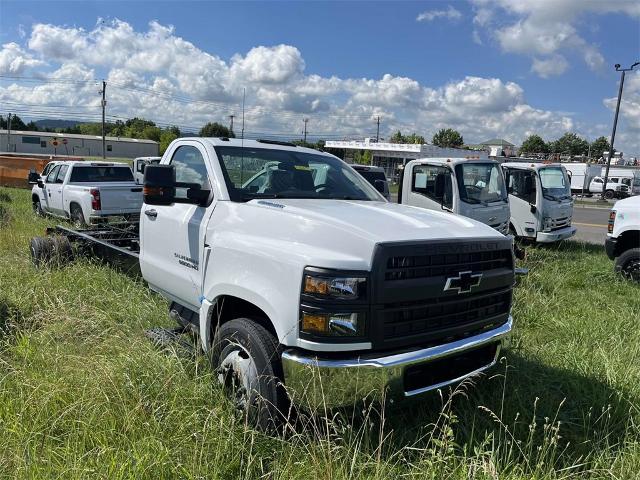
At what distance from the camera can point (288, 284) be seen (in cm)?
275

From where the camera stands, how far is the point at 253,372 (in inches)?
117

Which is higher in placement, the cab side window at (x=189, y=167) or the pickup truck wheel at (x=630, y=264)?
the cab side window at (x=189, y=167)

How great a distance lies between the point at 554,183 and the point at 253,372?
10.6 meters

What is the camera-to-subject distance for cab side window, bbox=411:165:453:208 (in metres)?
8.71

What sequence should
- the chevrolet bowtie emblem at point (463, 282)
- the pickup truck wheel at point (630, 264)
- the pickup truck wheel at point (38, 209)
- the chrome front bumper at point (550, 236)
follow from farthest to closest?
the pickup truck wheel at point (38, 209)
the chrome front bumper at point (550, 236)
the pickup truck wheel at point (630, 264)
the chevrolet bowtie emblem at point (463, 282)

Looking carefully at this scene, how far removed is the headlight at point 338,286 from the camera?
2.63m

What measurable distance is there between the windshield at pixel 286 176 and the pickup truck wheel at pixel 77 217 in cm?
888

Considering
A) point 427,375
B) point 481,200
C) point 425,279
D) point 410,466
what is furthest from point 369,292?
point 481,200

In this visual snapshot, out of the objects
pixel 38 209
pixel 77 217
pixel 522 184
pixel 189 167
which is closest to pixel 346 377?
pixel 189 167

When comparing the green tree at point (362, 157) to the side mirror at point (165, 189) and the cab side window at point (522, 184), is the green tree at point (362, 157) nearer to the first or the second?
the cab side window at point (522, 184)

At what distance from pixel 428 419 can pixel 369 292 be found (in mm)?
1310

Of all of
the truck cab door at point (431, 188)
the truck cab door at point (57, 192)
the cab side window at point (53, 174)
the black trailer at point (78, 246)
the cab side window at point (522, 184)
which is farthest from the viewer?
the cab side window at point (53, 174)

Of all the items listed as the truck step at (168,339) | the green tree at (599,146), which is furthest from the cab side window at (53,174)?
the green tree at (599,146)

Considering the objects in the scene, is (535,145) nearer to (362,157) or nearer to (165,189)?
(362,157)
